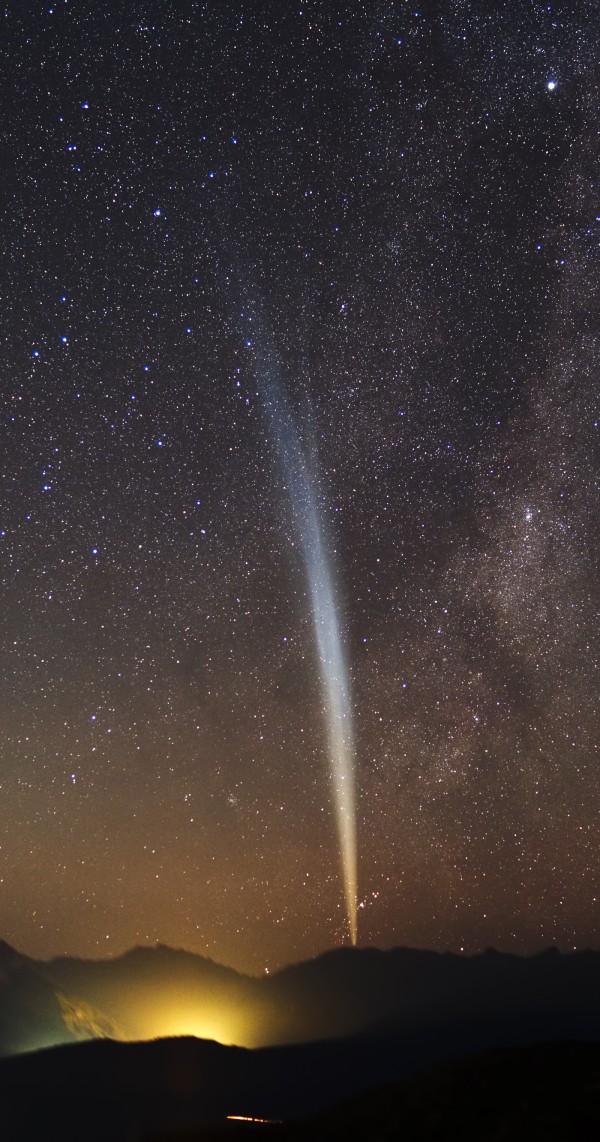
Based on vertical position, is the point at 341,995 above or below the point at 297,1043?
above

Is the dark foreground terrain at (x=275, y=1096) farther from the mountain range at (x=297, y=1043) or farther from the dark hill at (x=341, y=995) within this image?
the dark hill at (x=341, y=995)

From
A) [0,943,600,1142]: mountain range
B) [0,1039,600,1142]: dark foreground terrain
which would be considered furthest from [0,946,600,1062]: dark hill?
[0,1039,600,1142]: dark foreground terrain

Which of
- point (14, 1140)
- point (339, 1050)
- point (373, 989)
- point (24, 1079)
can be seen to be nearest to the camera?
point (14, 1140)

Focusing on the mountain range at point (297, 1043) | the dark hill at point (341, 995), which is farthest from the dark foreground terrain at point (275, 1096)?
the dark hill at point (341, 995)

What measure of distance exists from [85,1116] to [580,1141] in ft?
144

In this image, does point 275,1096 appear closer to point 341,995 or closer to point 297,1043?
point 297,1043

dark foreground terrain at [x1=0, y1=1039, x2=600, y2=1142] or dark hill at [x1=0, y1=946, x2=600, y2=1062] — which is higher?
dark hill at [x1=0, y1=946, x2=600, y2=1062]

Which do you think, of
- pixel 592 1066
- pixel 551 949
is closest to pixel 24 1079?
pixel 592 1066

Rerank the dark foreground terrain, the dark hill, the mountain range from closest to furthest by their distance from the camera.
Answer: the dark foreground terrain
the mountain range
the dark hill

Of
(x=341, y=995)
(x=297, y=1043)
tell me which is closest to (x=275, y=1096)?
(x=297, y=1043)

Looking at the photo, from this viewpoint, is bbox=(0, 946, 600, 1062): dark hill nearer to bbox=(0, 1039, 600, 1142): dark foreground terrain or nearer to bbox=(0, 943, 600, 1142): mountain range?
bbox=(0, 943, 600, 1142): mountain range

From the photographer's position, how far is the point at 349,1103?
4072 centimetres

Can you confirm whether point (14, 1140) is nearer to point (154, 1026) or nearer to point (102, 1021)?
point (154, 1026)

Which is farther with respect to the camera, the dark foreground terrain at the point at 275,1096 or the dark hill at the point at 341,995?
the dark hill at the point at 341,995
